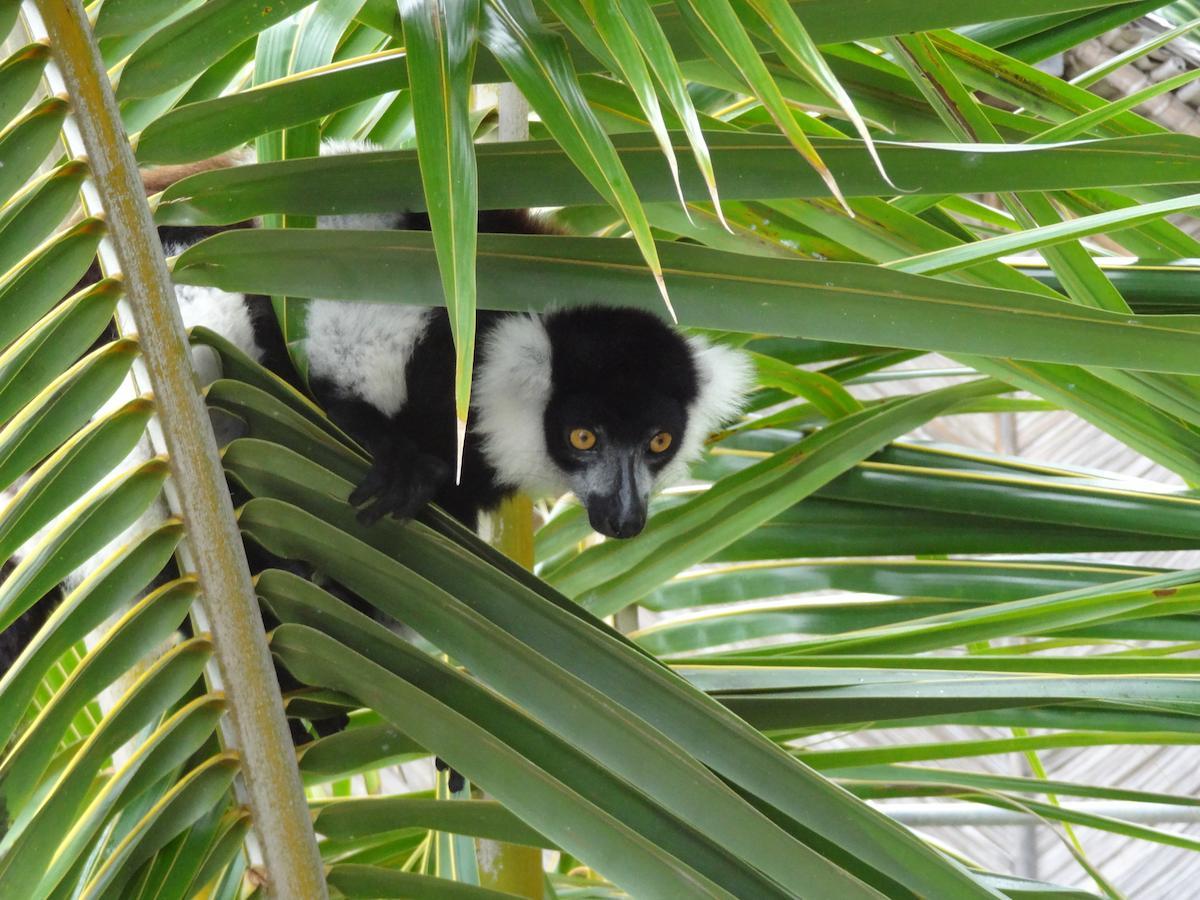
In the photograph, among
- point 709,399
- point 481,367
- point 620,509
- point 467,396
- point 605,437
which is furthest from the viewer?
point 709,399

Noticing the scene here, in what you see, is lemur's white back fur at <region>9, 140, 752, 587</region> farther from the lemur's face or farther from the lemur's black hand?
the lemur's black hand

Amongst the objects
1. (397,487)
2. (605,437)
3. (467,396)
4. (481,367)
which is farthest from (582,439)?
(467,396)

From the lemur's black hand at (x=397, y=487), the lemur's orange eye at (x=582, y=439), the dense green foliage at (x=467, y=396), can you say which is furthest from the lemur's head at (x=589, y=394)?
the dense green foliage at (x=467, y=396)

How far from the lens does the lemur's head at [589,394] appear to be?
5.85ft

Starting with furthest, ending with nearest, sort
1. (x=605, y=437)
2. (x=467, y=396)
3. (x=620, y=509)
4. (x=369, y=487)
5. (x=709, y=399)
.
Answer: (x=709, y=399) < (x=605, y=437) < (x=620, y=509) < (x=369, y=487) < (x=467, y=396)

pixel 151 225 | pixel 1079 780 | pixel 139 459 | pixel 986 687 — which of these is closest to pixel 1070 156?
pixel 986 687

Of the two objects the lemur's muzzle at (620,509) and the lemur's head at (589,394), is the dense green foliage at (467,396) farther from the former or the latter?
the lemur's head at (589,394)

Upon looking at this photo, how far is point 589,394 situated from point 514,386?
118 millimetres

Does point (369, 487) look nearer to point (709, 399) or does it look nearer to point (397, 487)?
point (397, 487)

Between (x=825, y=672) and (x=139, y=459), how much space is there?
0.58 meters

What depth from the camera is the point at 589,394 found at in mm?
1857

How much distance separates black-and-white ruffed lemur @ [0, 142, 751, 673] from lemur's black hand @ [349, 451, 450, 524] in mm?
99

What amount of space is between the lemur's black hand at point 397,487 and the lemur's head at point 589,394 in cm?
43

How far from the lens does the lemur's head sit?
1.78 meters
